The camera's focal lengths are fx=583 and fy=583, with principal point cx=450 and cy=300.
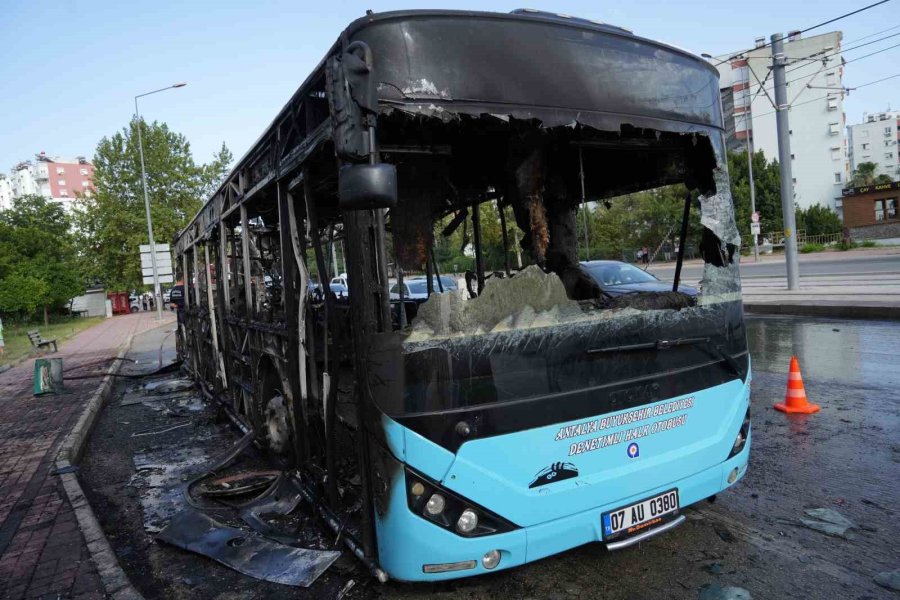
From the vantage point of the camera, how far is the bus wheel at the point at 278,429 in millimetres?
4625

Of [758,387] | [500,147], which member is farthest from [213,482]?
[758,387]

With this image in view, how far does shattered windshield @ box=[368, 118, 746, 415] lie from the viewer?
2.65m

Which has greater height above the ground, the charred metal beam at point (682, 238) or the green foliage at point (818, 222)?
the green foliage at point (818, 222)

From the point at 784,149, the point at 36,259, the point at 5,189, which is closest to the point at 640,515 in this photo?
the point at 784,149

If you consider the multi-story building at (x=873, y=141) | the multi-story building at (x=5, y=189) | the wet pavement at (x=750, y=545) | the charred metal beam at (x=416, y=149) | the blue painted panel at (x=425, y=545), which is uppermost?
the multi-story building at (x=5, y=189)

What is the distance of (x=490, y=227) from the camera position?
5188mm

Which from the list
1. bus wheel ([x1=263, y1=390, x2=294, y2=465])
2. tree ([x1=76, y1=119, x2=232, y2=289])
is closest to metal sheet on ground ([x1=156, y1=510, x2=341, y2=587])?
bus wheel ([x1=263, y1=390, x2=294, y2=465])

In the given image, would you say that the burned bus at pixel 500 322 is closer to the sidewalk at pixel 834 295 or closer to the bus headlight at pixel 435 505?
the bus headlight at pixel 435 505

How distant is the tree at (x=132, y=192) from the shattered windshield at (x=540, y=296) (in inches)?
1630

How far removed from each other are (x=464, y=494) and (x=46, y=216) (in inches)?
2225

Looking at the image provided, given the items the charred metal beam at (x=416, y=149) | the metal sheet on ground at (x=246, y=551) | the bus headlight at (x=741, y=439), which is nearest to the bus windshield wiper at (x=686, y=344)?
the bus headlight at (x=741, y=439)

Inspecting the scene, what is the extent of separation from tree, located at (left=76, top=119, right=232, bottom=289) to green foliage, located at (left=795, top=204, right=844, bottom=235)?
45462mm

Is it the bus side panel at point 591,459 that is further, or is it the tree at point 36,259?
the tree at point 36,259

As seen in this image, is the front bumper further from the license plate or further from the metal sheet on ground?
the metal sheet on ground
